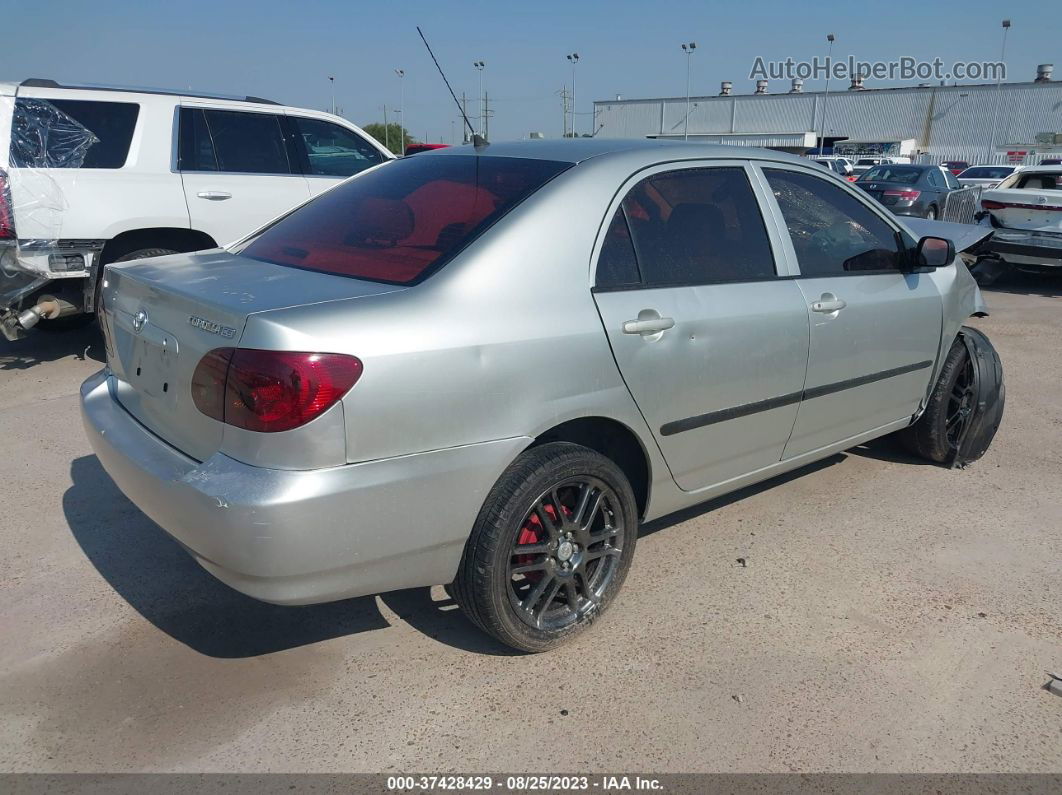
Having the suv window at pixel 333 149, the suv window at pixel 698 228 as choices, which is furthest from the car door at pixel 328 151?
the suv window at pixel 698 228

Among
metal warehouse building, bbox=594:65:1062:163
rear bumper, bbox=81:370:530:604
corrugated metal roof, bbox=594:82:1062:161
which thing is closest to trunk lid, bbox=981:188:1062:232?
rear bumper, bbox=81:370:530:604

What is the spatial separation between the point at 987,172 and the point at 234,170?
89.7ft

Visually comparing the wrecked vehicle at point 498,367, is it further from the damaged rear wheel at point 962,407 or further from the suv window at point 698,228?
the damaged rear wheel at point 962,407

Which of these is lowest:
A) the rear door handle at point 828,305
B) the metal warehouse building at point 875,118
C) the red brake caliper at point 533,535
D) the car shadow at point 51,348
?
the car shadow at point 51,348

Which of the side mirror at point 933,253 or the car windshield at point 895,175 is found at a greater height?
the car windshield at point 895,175

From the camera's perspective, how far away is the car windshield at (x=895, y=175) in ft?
55.9

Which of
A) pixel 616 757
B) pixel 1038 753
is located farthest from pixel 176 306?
pixel 1038 753

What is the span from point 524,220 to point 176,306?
1.12m

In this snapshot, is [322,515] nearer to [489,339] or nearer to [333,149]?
[489,339]

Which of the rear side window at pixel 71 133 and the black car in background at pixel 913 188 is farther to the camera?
the black car in background at pixel 913 188

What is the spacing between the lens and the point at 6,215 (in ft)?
18.9

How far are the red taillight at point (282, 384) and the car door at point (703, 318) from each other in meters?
0.98

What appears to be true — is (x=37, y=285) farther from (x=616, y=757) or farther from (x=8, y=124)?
(x=616, y=757)

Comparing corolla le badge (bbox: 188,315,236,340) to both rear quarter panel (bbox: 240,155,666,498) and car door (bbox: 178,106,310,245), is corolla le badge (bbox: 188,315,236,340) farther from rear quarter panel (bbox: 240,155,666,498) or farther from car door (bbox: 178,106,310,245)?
car door (bbox: 178,106,310,245)
